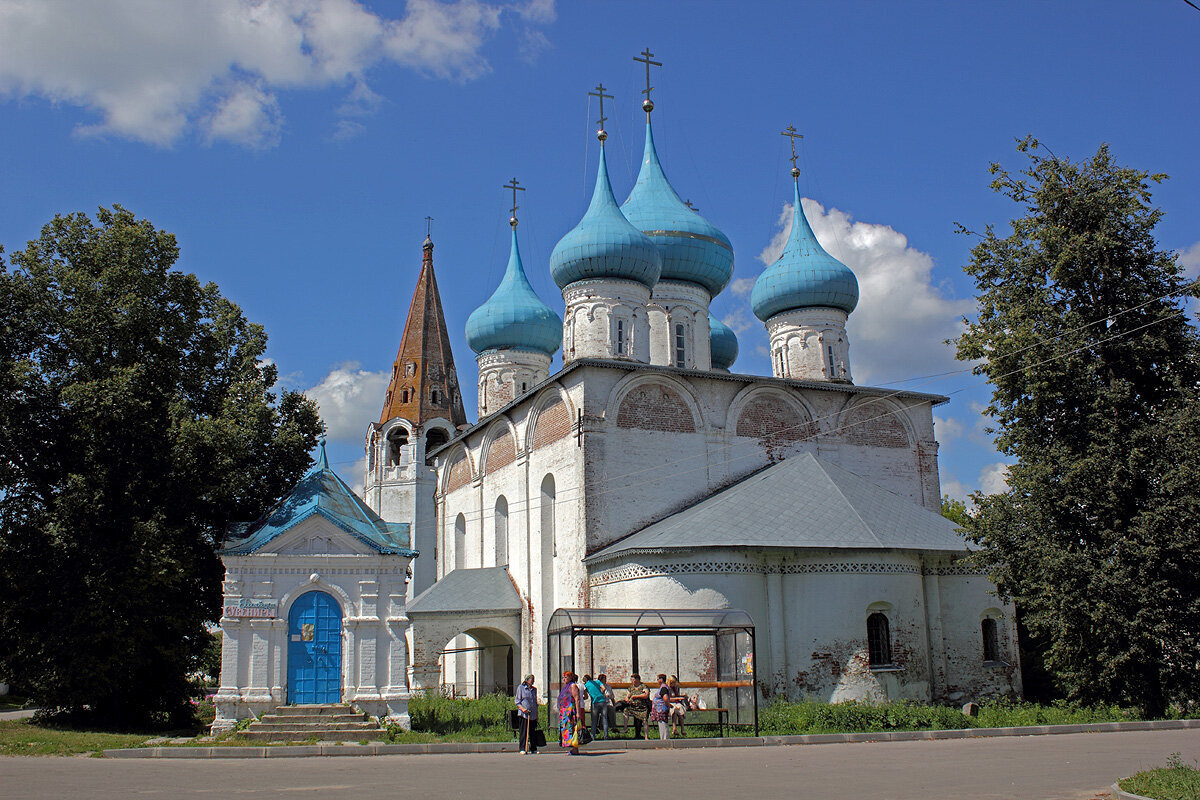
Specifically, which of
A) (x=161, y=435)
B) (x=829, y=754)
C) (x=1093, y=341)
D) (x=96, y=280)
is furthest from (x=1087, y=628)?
(x=96, y=280)

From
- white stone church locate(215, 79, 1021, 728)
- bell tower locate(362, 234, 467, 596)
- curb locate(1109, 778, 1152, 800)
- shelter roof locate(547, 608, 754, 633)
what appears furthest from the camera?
bell tower locate(362, 234, 467, 596)

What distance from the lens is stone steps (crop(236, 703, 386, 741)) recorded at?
1318 centimetres

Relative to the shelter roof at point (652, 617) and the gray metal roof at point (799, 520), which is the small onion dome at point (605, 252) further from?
the shelter roof at point (652, 617)

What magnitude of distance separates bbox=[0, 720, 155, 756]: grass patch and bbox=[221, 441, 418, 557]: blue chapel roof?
285cm

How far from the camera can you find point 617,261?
22.0 m

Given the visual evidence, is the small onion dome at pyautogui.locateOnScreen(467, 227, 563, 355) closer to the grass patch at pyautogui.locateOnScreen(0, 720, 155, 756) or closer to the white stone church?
the white stone church

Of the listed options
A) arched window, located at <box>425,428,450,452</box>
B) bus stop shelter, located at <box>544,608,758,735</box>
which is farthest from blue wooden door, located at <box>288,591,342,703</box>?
arched window, located at <box>425,428,450,452</box>

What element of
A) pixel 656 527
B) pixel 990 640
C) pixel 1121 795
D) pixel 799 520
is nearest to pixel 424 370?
pixel 656 527

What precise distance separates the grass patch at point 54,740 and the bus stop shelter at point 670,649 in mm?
5830

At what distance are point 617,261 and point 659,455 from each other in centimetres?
477

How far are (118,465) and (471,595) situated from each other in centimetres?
838

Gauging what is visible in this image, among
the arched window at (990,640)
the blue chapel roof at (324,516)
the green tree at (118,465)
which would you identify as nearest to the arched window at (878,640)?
the arched window at (990,640)

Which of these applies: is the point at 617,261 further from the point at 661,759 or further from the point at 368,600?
the point at 661,759

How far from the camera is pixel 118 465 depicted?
623 inches
